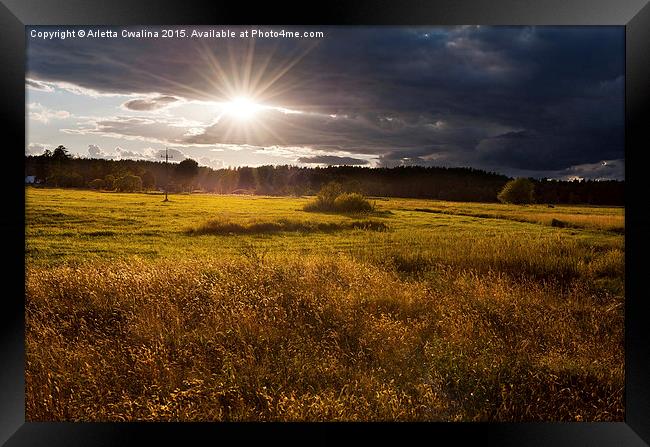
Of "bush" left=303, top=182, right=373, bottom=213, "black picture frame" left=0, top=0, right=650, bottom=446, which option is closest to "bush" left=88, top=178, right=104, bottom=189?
"bush" left=303, top=182, right=373, bottom=213

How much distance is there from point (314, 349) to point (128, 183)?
7.26 metres

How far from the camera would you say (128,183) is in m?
9.56

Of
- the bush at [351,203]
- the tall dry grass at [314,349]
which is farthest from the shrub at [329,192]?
the tall dry grass at [314,349]

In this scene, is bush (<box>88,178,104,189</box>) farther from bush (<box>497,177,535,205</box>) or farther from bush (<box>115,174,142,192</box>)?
bush (<box>497,177,535,205</box>)

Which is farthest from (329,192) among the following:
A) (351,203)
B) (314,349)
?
(314,349)

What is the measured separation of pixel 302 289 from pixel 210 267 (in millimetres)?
1883

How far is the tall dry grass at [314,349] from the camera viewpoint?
161 inches

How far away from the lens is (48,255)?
7.45 metres

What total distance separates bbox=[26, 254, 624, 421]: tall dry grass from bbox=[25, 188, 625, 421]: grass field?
0.02 m

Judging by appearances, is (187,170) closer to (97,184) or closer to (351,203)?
(97,184)

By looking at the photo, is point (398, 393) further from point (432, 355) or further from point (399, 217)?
point (399, 217)

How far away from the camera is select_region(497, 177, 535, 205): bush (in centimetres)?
729
